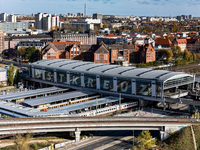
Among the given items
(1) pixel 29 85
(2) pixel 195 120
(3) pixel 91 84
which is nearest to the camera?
(2) pixel 195 120

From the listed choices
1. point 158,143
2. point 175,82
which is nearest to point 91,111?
point 158,143

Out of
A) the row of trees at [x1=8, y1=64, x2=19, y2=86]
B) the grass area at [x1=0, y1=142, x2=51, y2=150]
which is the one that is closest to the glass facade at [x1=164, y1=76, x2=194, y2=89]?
the grass area at [x1=0, y1=142, x2=51, y2=150]

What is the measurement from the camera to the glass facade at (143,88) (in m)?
35.4

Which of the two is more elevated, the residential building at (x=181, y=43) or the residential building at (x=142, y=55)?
the residential building at (x=181, y=43)

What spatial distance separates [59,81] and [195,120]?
68.2 ft

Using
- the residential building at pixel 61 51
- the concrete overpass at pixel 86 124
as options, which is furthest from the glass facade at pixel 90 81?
the residential building at pixel 61 51

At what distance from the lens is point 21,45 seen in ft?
252

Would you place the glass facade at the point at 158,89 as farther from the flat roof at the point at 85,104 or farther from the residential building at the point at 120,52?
the residential building at the point at 120,52

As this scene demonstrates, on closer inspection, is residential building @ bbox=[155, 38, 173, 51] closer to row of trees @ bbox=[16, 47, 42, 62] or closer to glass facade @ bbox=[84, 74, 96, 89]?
row of trees @ bbox=[16, 47, 42, 62]

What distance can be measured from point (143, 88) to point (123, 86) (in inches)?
102

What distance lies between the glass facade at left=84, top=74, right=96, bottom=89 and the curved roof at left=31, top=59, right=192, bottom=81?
1.77 feet

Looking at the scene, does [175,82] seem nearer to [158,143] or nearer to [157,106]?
[157,106]

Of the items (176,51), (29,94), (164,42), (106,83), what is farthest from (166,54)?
(29,94)

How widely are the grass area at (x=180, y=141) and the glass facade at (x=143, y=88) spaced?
26.6 ft
